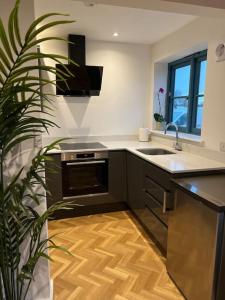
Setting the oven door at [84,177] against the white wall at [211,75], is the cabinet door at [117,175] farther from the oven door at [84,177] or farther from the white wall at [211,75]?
the white wall at [211,75]

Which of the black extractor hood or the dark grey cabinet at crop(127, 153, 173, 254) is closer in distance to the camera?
the dark grey cabinet at crop(127, 153, 173, 254)

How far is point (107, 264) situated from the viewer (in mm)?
2100

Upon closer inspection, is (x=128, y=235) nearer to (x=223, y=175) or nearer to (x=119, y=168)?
(x=119, y=168)

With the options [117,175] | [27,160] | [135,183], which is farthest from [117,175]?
[27,160]

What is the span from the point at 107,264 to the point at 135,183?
95cm

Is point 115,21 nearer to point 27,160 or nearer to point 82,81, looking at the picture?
point 82,81

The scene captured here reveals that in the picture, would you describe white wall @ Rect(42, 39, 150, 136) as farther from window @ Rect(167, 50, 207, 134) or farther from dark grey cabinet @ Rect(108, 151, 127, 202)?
dark grey cabinet @ Rect(108, 151, 127, 202)

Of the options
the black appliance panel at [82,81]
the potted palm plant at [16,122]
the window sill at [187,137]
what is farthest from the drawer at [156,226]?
the black appliance panel at [82,81]

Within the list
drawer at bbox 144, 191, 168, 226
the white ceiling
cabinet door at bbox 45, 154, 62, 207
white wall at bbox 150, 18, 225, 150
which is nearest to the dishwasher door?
drawer at bbox 144, 191, 168, 226

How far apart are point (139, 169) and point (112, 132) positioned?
112cm

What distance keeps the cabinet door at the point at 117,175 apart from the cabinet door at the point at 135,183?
88 millimetres

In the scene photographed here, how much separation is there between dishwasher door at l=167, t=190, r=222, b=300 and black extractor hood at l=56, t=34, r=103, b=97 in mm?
1842

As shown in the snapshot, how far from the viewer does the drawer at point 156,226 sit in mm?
2098

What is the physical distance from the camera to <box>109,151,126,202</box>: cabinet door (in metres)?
2.94
